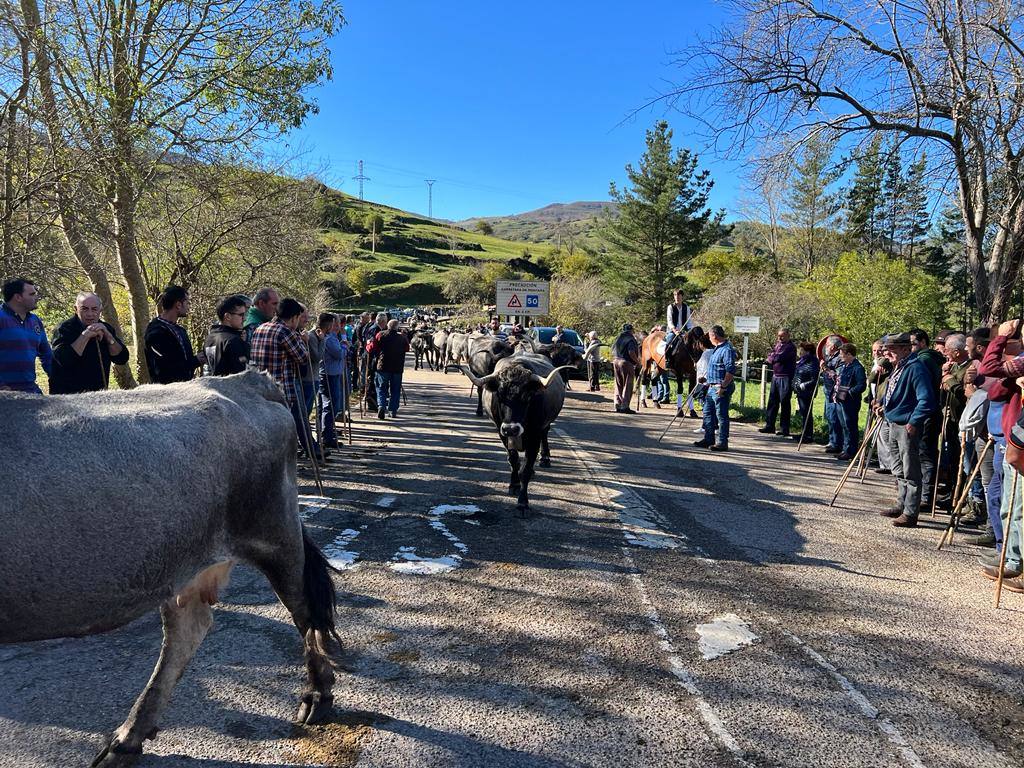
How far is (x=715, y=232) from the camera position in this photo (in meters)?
41.9

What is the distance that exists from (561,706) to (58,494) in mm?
2507

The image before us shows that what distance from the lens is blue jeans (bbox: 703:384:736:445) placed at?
10641 mm

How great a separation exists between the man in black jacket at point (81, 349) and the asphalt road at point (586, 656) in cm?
245

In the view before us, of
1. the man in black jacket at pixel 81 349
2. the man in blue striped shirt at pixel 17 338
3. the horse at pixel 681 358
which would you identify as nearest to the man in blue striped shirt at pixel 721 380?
the horse at pixel 681 358

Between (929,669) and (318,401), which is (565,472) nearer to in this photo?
(318,401)

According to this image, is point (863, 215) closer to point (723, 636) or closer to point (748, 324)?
point (748, 324)

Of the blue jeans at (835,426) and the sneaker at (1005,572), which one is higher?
the blue jeans at (835,426)

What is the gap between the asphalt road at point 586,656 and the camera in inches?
114

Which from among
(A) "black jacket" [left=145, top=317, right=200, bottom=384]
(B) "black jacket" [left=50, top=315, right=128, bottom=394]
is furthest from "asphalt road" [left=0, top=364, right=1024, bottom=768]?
(B) "black jacket" [left=50, top=315, right=128, bottom=394]

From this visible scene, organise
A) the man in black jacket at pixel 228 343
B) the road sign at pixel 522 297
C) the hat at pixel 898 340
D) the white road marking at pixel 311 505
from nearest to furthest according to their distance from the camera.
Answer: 1. the white road marking at pixel 311 505
2. the man in black jacket at pixel 228 343
3. the hat at pixel 898 340
4. the road sign at pixel 522 297

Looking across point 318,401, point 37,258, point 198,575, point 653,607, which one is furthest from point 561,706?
point 37,258

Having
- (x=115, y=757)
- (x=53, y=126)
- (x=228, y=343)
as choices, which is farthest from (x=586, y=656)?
(x=53, y=126)

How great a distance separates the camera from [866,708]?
10.7 feet

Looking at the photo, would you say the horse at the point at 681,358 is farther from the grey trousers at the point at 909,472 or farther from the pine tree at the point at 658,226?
the pine tree at the point at 658,226
